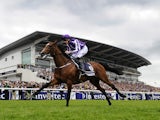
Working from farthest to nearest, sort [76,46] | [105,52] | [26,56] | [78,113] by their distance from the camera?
[105,52]
[26,56]
[76,46]
[78,113]

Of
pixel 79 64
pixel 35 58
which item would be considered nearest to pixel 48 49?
pixel 79 64

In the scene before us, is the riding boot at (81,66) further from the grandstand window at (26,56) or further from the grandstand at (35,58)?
the grandstand window at (26,56)

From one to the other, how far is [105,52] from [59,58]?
67.7 meters

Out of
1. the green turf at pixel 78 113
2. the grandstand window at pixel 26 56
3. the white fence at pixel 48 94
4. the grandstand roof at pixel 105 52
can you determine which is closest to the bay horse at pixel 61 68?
the green turf at pixel 78 113

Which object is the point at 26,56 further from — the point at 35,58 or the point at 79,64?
the point at 79,64

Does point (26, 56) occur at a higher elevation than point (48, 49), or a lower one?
higher

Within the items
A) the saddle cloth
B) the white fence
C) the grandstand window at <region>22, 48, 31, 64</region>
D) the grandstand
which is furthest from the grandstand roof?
the saddle cloth

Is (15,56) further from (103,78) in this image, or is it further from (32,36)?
(103,78)

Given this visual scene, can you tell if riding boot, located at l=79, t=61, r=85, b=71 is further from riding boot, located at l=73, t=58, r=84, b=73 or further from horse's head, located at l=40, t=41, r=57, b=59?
horse's head, located at l=40, t=41, r=57, b=59

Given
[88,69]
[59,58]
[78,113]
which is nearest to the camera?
[78,113]

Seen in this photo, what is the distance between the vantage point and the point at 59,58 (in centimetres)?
1238

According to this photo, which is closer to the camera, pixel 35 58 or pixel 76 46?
pixel 76 46

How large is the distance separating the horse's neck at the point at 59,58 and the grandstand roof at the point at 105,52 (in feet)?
158

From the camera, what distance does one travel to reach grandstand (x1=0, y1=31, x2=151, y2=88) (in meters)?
57.7
